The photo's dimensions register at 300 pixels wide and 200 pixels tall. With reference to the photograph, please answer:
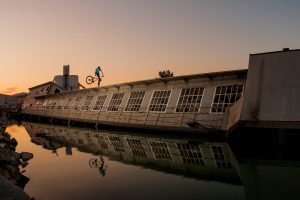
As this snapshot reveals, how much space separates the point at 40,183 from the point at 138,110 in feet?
56.7

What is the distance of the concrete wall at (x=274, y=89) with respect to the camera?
53.4 feet

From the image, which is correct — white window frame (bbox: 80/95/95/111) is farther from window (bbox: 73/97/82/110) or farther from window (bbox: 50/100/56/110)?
window (bbox: 50/100/56/110)

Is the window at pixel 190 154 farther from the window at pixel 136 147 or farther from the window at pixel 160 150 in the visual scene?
the window at pixel 136 147

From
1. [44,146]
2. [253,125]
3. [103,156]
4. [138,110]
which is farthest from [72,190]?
[138,110]

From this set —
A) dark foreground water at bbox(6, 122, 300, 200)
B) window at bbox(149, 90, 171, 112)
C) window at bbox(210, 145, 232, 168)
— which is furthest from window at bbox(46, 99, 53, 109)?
window at bbox(210, 145, 232, 168)

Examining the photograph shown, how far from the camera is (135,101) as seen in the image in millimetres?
29609

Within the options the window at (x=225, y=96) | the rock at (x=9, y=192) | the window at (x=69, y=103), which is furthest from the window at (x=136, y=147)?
the window at (x=69, y=103)

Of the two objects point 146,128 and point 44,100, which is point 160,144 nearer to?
point 146,128

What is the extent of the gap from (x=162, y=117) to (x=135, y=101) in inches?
192

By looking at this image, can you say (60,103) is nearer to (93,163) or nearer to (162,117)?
(162,117)

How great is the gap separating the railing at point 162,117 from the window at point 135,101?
42 centimetres

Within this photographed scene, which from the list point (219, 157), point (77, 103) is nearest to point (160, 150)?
point (219, 157)

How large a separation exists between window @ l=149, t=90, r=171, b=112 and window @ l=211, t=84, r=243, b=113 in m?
4.76

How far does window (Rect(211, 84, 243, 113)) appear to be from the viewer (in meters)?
21.8
